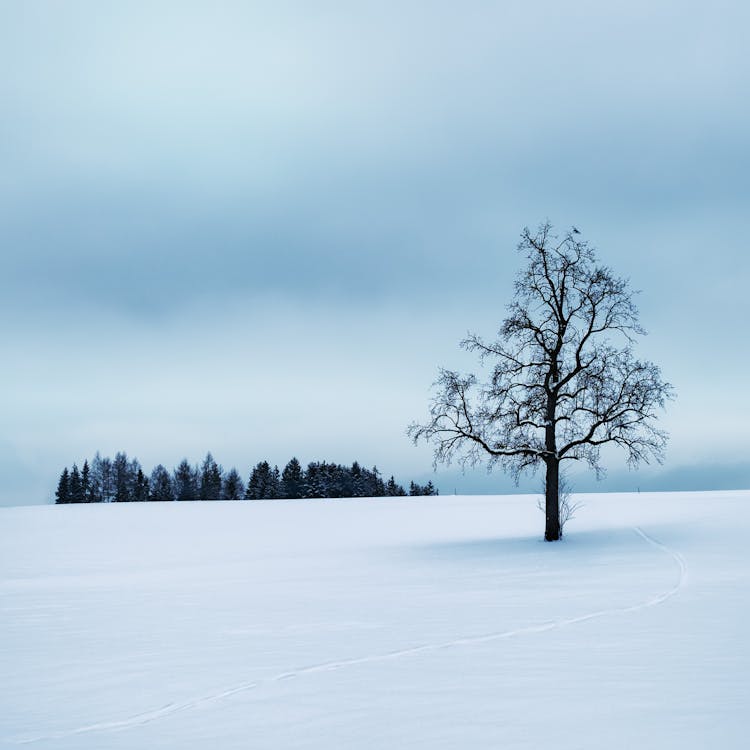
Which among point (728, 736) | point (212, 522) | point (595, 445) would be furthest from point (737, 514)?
point (728, 736)

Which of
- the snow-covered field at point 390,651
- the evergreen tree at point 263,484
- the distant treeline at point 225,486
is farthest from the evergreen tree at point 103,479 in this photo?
the snow-covered field at point 390,651

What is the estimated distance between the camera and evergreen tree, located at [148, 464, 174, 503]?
5415 inches

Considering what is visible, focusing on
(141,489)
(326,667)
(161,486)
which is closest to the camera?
(326,667)

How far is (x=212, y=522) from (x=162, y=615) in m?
39.0

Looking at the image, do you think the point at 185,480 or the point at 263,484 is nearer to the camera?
the point at 263,484

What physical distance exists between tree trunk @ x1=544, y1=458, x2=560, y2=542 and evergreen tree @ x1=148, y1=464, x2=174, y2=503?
115m

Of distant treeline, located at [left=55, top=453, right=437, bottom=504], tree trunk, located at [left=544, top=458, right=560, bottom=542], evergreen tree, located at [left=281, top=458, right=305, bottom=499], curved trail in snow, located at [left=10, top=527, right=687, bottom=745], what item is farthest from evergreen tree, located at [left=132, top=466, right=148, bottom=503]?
curved trail in snow, located at [left=10, top=527, right=687, bottom=745]

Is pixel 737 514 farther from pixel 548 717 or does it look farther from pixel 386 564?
pixel 548 717

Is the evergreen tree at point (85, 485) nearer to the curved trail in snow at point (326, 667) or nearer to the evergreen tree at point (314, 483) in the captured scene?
the evergreen tree at point (314, 483)

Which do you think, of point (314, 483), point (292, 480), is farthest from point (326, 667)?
point (292, 480)

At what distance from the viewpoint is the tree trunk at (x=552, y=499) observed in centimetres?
2966

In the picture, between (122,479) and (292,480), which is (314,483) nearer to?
(292,480)

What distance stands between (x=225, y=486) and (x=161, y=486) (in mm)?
16605

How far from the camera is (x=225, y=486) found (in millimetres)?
159500
